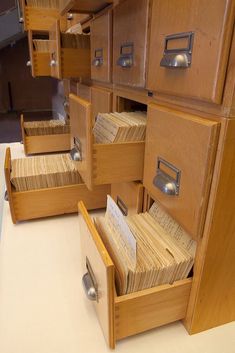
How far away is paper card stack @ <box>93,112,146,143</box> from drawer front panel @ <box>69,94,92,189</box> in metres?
0.06

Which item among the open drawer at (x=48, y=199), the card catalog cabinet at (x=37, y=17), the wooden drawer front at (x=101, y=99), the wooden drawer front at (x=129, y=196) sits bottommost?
the open drawer at (x=48, y=199)

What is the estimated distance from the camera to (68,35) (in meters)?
1.04

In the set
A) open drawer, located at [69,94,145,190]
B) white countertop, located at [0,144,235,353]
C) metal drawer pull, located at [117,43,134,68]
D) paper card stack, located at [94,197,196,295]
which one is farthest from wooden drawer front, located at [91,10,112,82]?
white countertop, located at [0,144,235,353]

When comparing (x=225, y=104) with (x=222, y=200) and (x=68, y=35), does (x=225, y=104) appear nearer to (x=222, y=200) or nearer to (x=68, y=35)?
(x=222, y=200)

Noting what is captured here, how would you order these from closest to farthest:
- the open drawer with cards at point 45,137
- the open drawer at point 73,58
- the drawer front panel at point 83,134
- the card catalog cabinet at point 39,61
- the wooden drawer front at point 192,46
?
1. the wooden drawer front at point 192,46
2. the drawer front panel at point 83,134
3. the open drawer at point 73,58
4. the card catalog cabinet at point 39,61
5. the open drawer with cards at point 45,137

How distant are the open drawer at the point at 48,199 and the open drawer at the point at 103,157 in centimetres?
31

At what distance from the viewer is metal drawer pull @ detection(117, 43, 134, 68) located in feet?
2.20

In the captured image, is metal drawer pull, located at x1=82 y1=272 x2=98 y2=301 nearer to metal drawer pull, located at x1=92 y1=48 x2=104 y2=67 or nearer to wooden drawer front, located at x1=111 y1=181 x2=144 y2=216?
wooden drawer front, located at x1=111 y1=181 x2=144 y2=216

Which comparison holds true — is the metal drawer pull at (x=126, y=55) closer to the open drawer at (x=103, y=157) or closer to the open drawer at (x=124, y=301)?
the open drawer at (x=103, y=157)

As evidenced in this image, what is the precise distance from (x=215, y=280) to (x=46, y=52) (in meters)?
1.34

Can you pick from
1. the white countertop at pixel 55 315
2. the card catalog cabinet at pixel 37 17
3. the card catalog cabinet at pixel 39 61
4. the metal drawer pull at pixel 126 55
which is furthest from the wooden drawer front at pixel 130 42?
the card catalog cabinet at pixel 37 17

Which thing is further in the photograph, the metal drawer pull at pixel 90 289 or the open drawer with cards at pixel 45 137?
the open drawer with cards at pixel 45 137

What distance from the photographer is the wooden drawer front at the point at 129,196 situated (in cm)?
75

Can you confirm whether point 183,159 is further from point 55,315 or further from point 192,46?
point 55,315
